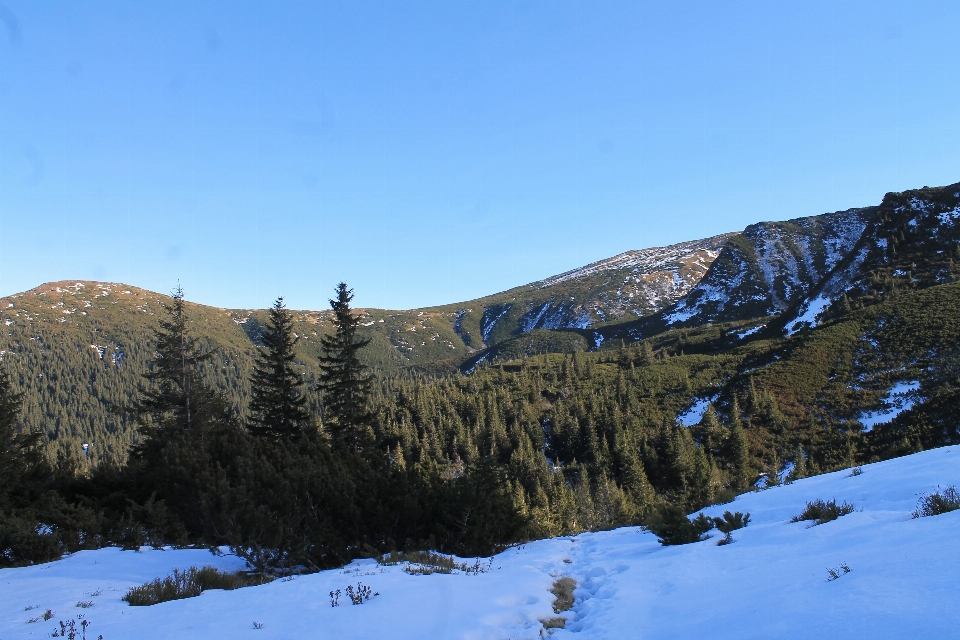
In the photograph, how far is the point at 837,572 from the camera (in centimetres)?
505

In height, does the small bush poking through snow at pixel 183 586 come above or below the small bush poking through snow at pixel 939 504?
below

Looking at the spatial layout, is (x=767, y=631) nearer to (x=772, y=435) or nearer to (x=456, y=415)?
(x=772, y=435)

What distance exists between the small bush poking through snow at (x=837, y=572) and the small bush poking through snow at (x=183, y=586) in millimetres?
8735

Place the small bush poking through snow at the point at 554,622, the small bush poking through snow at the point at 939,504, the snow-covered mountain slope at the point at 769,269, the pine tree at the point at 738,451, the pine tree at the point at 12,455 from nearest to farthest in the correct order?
the small bush poking through snow at the point at 554,622 → the small bush poking through snow at the point at 939,504 → the pine tree at the point at 12,455 → the pine tree at the point at 738,451 → the snow-covered mountain slope at the point at 769,269

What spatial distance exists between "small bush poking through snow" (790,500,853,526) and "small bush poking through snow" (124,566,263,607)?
10051 millimetres

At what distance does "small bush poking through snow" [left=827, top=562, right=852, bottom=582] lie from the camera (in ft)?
16.1

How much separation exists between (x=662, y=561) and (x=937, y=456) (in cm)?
759

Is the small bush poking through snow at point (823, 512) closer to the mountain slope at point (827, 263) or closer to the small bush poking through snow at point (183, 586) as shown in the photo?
the small bush poking through snow at point (183, 586)

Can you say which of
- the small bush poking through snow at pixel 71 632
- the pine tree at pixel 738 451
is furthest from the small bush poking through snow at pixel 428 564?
the pine tree at pixel 738 451

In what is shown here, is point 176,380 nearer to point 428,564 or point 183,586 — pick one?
point 183,586

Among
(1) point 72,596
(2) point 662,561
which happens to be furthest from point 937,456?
(1) point 72,596

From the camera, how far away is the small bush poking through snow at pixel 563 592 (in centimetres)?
723

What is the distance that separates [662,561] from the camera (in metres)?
8.47

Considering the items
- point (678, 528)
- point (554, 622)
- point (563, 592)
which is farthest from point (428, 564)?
point (678, 528)
